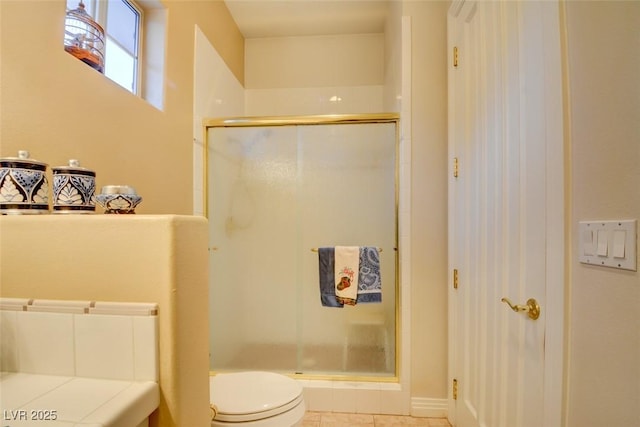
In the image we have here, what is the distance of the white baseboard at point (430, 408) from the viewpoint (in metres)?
1.59

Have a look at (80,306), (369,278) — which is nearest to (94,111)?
(80,306)

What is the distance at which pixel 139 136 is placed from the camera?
1262mm

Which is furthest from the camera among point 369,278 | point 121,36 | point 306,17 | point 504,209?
point 306,17

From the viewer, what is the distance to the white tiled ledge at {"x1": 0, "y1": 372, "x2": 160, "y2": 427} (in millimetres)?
Answer: 414

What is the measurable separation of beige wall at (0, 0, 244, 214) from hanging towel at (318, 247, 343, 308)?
0.89 metres

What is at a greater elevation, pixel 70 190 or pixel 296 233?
pixel 70 190

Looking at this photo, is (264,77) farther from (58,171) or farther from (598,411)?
(598,411)

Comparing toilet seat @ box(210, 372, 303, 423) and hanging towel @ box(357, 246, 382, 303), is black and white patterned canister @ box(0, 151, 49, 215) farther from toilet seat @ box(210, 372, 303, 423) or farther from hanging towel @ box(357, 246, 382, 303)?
hanging towel @ box(357, 246, 382, 303)

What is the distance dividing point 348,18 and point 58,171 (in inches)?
103

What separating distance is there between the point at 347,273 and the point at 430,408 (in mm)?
893

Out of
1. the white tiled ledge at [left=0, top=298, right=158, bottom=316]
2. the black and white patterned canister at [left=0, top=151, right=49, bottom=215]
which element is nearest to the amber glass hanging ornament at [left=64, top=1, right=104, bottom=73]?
the black and white patterned canister at [left=0, top=151, right=49, bottom=215]

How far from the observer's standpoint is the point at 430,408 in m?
1.60

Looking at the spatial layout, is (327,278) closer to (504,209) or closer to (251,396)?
(251,396)

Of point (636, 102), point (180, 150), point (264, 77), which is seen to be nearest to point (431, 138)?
point (636, 102)
